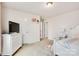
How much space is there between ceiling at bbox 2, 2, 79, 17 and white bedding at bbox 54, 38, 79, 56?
0.46m

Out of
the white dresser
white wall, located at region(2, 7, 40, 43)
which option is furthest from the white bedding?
the white dresser

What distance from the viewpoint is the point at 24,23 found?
1.67m

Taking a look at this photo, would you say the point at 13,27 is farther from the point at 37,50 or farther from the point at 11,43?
the point at 37,50

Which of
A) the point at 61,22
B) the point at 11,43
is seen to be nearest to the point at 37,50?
the point at 11,43

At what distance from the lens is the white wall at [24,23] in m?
1.56

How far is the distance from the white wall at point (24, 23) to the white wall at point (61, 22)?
0.73ft

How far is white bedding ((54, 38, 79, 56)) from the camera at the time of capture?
1597mm

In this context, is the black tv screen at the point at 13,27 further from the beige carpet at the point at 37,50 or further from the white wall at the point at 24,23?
the beige carpet at the point at 37,50

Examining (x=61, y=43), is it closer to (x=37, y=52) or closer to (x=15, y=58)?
(x=37, y=52)

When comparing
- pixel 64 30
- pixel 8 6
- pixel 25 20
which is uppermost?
pixel 8 6

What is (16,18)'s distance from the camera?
1605mm

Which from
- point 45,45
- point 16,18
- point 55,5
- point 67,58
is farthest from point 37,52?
point 55,5

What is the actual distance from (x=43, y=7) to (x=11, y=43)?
736 millimetres

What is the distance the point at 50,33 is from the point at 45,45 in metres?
0.22
